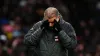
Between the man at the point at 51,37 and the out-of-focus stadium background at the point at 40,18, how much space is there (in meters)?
5.03

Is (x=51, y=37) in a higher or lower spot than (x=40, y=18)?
lower

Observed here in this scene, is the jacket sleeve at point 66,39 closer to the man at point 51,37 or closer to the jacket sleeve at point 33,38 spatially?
the man at point 51,37

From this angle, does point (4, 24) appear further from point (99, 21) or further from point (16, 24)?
point (99, 21)

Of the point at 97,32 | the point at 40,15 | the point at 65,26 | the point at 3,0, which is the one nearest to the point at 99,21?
the point at 97,32

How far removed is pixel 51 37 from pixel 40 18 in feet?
24.1

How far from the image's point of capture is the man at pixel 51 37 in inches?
370

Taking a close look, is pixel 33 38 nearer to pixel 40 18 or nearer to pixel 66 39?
pixel 66 39

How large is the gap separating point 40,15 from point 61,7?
124cm

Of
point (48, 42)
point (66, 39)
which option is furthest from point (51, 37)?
point (66, 39)

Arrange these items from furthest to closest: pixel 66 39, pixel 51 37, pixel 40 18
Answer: pixel 40 18
pixel 51 37
pixel 66 39

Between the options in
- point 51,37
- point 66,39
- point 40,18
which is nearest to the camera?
point 66,39

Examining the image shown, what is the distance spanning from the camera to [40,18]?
1683 cm

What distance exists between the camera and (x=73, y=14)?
18.1 metres

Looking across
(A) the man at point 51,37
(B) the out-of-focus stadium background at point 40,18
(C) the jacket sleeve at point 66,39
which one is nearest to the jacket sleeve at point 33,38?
(A) the man at point 51,37
